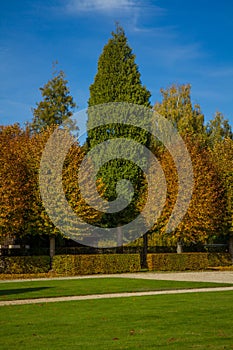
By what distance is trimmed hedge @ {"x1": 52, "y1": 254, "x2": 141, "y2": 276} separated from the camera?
33.1 metres

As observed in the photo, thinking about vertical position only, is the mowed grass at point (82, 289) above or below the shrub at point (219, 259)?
below

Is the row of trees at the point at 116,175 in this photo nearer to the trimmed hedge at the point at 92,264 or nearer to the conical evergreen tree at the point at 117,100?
→ the conical evergreen tree at the point at 117,100

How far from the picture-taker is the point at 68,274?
3297 centimetres

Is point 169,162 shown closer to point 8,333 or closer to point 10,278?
point 10,278

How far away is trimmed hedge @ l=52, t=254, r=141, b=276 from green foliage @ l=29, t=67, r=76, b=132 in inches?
925

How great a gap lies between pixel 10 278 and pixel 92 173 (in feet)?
31.9

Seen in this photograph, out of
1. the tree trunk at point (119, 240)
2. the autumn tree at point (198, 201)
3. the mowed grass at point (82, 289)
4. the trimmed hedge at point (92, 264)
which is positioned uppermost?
the autumn tree at point (198, 201)

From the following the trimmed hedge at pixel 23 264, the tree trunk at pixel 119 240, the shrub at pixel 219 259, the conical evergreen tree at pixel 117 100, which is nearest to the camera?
the trimmed hedge at pixel 23 264

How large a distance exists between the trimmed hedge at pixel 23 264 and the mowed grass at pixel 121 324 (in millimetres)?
16614

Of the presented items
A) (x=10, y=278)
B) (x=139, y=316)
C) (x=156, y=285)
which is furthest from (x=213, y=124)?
(x=139, y=316)

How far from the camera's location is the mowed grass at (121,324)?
990 cm

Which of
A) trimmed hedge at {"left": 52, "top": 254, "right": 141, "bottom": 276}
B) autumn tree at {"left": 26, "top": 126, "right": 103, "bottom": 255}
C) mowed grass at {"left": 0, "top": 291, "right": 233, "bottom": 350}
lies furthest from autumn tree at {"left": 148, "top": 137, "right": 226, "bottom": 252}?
mowed grass at {"left": 0, "top": 291, "right": 233, "bottom": 350}

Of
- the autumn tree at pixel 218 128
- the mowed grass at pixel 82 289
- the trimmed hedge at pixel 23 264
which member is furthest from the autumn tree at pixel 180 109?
the mowed grass at pixel 82 289

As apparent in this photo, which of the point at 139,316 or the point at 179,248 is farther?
the point at 179,248
